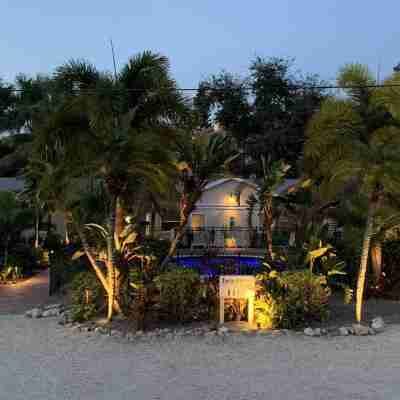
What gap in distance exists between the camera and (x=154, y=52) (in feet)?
33.3

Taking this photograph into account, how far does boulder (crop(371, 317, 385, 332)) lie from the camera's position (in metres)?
8.93

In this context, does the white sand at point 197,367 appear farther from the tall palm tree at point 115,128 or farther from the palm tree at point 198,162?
the palm tree at point 198,162

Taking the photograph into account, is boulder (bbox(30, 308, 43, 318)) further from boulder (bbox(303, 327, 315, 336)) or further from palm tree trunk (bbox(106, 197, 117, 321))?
boulder (bbox(303, 327, 315, 336))

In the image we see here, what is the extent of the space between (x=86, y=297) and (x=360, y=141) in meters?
6.57

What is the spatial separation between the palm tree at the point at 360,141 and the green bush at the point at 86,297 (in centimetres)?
543

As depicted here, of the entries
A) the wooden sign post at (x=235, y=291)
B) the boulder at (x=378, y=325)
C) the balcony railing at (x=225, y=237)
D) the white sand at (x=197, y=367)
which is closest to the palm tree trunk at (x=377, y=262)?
the boulder at (x=378, y=325)

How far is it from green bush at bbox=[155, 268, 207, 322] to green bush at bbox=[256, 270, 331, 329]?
4.14 feet

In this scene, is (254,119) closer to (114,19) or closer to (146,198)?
(114,19)

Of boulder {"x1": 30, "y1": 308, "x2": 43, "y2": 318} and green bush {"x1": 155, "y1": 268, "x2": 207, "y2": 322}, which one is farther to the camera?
boulder {"x1": 30, "y1": 308, "x2": 43, "y2": 318}

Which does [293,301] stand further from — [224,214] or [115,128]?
[224,214]

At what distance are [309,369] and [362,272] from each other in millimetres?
3279

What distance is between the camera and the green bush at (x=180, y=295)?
29.5ft

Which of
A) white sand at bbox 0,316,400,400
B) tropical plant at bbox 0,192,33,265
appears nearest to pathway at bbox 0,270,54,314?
tropical plant at bbox 0,192,33,265

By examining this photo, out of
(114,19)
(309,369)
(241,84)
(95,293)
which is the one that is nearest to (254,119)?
(241,84)
